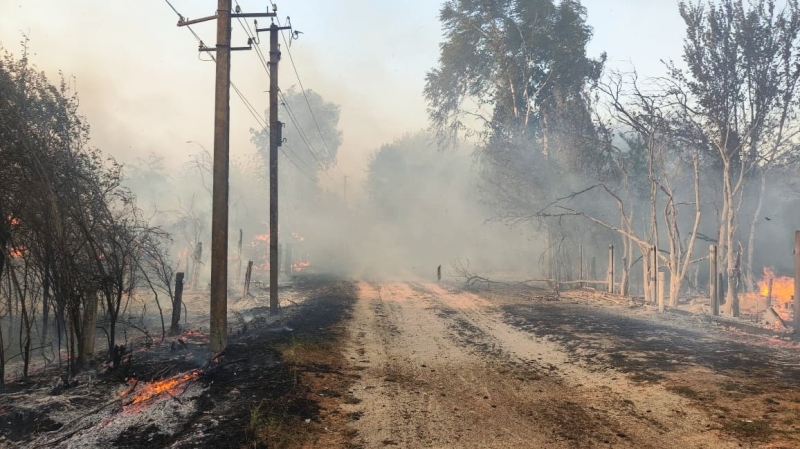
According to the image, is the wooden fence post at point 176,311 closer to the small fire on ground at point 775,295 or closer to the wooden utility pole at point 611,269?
the wooden utility pole at point 611,269

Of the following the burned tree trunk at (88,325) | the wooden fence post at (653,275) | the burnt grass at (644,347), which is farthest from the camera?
the wooden fence post at (653,275)

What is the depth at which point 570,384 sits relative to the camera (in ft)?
23.1

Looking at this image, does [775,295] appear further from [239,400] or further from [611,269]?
[239,400]

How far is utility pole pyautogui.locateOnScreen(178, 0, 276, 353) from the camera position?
29.2ft

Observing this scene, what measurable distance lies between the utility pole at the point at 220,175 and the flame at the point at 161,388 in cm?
166

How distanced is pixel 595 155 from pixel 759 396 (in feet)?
60.9

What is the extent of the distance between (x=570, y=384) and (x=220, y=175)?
23.7 feet

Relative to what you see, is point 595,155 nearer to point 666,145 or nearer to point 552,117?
point 666,145

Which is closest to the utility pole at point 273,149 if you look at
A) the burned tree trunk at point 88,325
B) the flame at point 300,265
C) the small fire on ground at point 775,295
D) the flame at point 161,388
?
the burned tree trunk at point 88,325

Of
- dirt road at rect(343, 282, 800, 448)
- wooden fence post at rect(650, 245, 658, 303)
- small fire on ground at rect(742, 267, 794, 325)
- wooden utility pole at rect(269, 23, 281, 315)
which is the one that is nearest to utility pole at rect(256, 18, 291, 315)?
wooden utility pole at rect(269, 23, 281, 315)

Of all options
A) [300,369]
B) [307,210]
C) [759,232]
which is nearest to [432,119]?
[759,232]

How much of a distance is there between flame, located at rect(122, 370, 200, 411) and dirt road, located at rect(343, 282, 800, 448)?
2.62m

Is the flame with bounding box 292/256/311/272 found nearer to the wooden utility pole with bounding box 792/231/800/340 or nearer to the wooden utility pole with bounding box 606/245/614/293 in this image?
the wooden utility pole with bounding box 606/245/614/293

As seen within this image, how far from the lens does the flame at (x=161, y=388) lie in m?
6.46
